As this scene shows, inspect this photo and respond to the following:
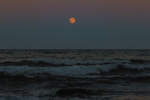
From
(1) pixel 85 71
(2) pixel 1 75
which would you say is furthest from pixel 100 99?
(1) pixel 85 71

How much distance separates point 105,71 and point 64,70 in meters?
3.85

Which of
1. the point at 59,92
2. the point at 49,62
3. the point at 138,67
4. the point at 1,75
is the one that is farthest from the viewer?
the point at 49,62

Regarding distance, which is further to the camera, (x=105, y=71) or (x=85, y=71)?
(x=105, y=71)

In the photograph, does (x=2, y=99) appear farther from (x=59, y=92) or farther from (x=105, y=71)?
(x=105, y=71)

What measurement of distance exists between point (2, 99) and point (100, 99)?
3.14 m

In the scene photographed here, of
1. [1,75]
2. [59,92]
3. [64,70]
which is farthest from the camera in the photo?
[64,70]

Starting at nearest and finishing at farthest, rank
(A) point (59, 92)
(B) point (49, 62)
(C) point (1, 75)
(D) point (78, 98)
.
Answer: (D) point (78, 98), (A) point (59, 92), (C) point (1, 75), (B) point (49, 62)

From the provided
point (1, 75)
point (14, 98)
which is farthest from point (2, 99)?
point (1, 75)

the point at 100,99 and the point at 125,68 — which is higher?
the point at 125,68

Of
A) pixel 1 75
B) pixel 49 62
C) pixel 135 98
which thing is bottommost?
pixel 135 98

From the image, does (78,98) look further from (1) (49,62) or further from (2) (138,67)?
(1) (49,62)

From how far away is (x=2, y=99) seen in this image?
27.6 feet

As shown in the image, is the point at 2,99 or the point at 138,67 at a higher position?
the point at 138,67

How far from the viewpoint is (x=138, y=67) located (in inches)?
1003
